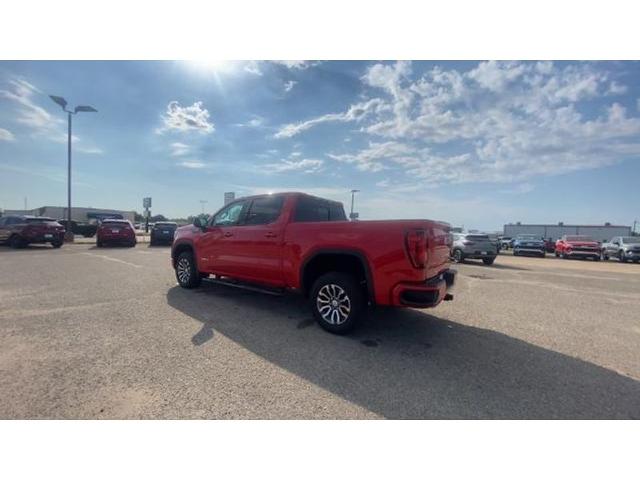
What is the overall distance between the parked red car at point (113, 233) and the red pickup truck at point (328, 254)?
14.2m

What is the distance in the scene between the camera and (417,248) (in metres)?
3.54

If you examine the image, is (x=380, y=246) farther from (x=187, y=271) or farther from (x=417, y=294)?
(x=187, y=271)

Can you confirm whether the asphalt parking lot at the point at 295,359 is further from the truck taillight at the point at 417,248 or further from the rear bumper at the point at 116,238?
the rear bumper at the point at 116,238

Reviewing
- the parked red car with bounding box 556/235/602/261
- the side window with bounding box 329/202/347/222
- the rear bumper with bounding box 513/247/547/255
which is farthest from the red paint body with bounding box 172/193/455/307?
the rear bumper with bounding box 513/247/547/255

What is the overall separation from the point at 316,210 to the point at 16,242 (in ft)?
57.2

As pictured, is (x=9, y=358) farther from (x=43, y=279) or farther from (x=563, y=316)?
(x=563, y=316)

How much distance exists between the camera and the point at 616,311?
19.3ft

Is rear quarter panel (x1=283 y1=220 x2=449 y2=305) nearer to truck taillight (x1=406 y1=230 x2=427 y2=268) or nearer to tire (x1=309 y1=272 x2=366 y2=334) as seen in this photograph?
truck taillight (x1=406 y1=230 x2=427 y2=268)

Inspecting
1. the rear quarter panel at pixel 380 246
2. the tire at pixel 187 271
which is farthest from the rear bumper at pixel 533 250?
the tire at pixel 187 271

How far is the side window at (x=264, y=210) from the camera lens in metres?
4.97

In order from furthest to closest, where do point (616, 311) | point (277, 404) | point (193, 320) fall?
point (616, 311), point (193, 320), point (277, 404)

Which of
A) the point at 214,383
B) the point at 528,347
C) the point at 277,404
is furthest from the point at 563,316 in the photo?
the point at 214,383

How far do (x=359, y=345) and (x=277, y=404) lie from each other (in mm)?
1530

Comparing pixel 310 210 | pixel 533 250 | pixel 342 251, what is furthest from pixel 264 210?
pixel 533 250
